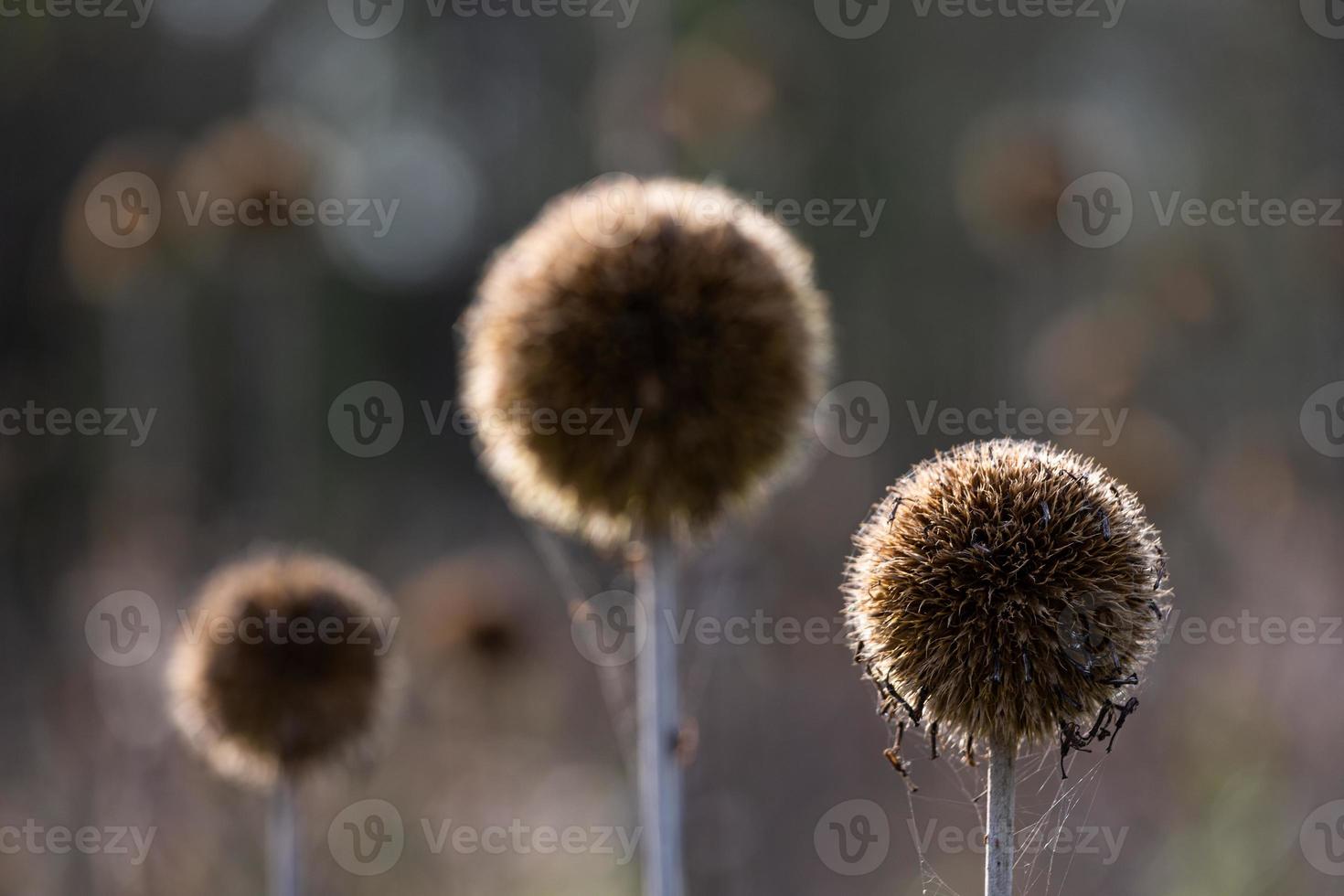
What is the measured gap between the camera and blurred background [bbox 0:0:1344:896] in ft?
20.2

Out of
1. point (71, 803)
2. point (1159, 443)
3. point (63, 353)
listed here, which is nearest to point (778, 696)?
point (1159, 443)

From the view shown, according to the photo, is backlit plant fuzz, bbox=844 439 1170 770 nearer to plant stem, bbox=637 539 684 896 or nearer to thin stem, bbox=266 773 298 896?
plant stem, bbox=637 539 684 896

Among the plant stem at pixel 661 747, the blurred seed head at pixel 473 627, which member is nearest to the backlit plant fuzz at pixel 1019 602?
the plant stem at pixel 661 747

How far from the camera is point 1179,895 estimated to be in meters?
4.72

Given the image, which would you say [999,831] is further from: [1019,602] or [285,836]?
[285,836]

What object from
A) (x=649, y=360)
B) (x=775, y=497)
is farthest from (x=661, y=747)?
(x=775, y=497)

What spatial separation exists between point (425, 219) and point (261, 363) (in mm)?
4865

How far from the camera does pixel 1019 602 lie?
6.42 feet

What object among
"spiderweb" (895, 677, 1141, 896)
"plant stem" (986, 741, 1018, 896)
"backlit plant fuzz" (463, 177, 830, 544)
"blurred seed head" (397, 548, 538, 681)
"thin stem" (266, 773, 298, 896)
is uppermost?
"backlit plant fuzz" (463, 177, 830, 544)

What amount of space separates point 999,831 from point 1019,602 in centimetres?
39

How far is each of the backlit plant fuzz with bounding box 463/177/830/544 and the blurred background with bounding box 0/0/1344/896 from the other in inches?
16.5

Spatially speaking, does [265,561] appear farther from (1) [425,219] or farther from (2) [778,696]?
(1) [425,219]

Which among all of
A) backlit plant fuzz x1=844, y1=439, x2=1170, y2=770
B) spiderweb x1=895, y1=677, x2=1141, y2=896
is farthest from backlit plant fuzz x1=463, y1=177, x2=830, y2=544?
backlit plant fuzz x1=844, y1=439, x2=1170, y2=770

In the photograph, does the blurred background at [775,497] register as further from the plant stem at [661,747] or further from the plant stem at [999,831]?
the plant stem at [661,747]
